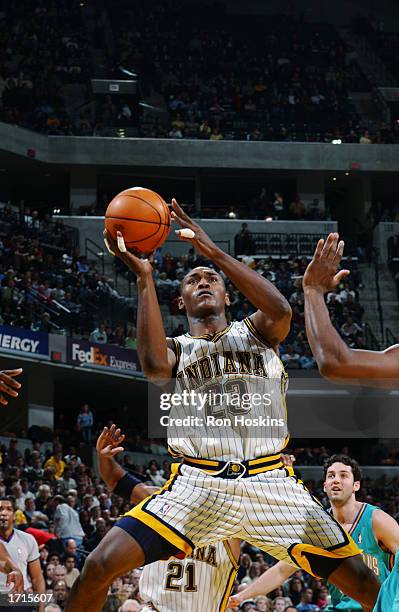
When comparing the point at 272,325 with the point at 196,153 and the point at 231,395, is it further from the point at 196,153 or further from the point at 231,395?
the point at 196,153

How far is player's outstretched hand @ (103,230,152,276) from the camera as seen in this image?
557 centimetres

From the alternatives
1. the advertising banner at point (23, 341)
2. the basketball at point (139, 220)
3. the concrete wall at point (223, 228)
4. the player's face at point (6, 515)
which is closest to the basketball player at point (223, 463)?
the basketball at point (139, 220)

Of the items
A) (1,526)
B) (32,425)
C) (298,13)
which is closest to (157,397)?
(32,425)

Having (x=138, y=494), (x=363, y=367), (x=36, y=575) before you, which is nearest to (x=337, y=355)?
(x=363, y=367)

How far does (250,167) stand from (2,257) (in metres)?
10.2

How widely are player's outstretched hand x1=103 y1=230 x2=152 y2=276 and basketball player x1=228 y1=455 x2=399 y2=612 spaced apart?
2329 mm

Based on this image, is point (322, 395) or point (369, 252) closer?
point (322, 395)

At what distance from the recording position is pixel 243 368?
224 inches

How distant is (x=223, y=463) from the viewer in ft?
17.7

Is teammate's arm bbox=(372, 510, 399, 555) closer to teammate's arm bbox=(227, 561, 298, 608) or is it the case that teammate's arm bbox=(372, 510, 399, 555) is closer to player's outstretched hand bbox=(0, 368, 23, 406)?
teammate's arm bbox=(227, 561, 298, 608)

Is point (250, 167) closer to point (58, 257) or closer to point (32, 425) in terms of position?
point (58, 257)

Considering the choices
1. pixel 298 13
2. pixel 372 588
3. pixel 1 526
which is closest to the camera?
pixel 372 588

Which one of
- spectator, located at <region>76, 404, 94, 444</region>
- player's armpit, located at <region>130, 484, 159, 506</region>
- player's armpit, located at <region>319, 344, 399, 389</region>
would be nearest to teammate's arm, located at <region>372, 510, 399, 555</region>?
player's armpit, located at <region>130, 484, 159, 506</region>

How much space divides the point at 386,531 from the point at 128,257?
2.60m
